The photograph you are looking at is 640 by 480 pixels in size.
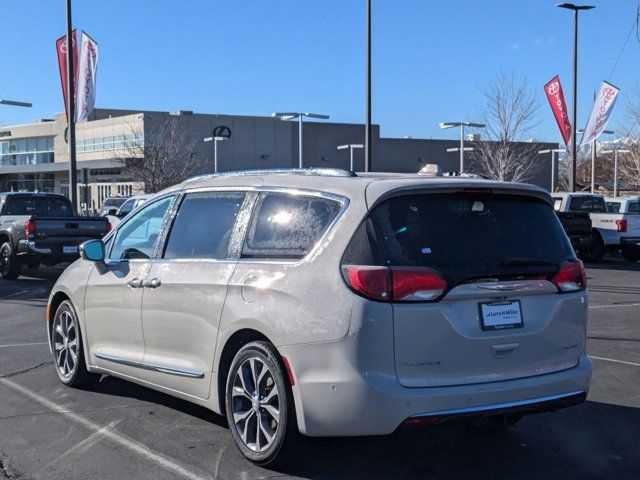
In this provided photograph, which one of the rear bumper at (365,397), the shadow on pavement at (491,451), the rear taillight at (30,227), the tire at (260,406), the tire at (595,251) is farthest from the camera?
the tire at (595,251)

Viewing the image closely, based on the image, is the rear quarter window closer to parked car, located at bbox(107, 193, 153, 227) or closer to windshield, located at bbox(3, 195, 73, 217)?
windshield, located at bbox(3, 195, 73, 217)

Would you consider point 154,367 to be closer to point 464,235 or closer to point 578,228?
point 464,235

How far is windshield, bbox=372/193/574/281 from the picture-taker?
449cm

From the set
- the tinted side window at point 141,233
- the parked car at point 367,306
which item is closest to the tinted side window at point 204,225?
the parked car at point 367,306

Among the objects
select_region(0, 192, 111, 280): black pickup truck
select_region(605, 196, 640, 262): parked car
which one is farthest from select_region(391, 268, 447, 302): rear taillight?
select_region(605, 196, 640, 262): parked car

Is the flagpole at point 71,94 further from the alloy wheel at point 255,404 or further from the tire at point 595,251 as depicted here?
the alloy wheel at point 255,404

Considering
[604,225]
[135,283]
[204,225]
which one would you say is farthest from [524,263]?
[604,225]

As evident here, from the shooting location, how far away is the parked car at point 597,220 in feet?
72.7

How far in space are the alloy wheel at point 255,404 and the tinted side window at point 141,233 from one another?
61.1 inches

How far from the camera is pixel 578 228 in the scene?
21.2 m

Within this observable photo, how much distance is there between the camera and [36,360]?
826cm

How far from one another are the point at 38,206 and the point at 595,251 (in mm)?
15095

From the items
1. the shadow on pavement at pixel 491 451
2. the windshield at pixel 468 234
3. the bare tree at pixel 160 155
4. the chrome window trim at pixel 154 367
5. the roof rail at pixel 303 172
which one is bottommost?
the shadow on pavement at pixel 491 451

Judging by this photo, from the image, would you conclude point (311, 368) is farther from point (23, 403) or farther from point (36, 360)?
point (36, 360)
